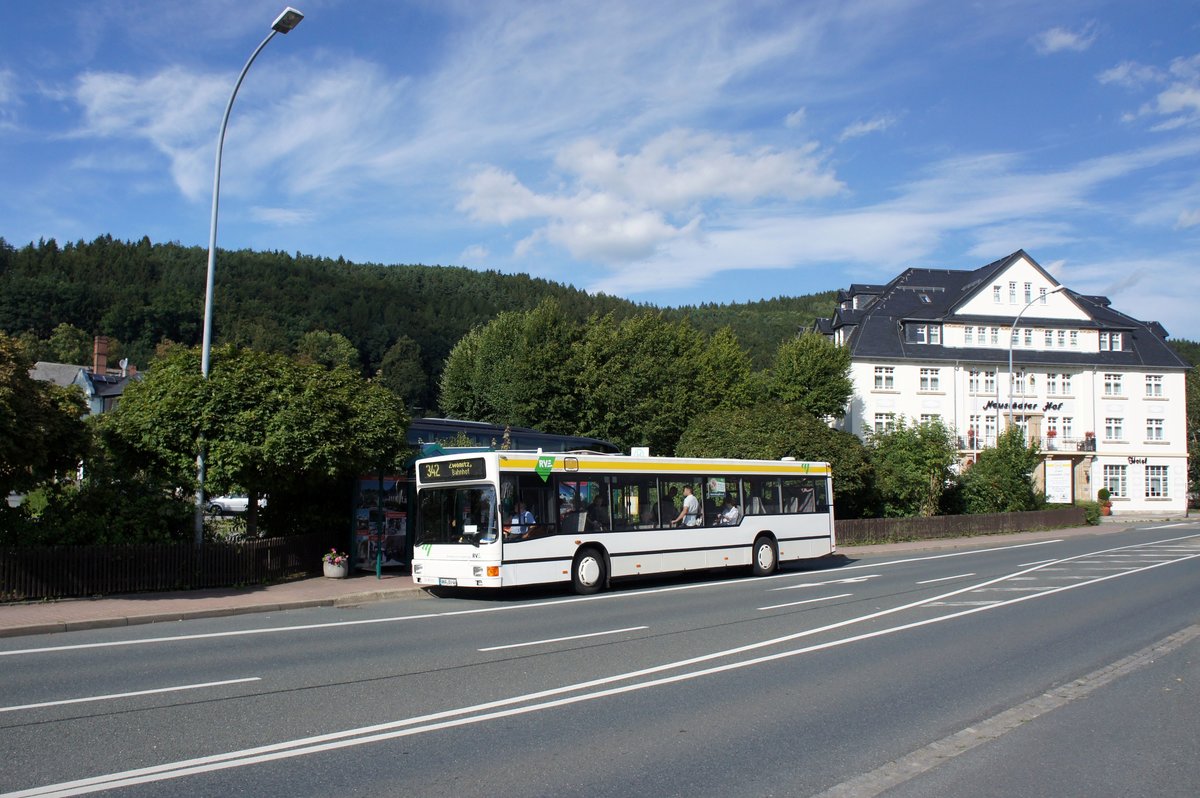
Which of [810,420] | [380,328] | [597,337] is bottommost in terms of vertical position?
[810,420]

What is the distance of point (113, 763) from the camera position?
259 inches

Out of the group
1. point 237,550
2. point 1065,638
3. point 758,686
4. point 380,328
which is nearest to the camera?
point 758,686

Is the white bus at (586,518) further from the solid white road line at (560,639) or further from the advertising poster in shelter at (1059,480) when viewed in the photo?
the advertising poster in shelter at (1059,480)

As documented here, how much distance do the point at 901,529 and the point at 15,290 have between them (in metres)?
113

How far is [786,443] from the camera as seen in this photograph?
34.3 m

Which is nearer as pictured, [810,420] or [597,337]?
[810,420]

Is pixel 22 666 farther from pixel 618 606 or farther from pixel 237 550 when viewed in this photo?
pixel 618 606

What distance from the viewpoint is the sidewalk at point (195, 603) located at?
539 inches

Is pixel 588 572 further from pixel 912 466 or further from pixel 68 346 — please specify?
pixel 68 346

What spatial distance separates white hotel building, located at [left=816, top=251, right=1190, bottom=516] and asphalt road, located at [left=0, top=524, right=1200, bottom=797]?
4919 centimetres

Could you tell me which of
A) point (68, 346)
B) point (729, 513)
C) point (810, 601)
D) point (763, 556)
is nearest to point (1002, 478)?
point (763, 556)

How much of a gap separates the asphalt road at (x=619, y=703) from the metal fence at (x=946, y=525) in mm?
18457

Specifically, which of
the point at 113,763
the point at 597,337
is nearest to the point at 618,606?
the point at 113,763

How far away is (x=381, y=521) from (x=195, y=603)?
5.59 meters
